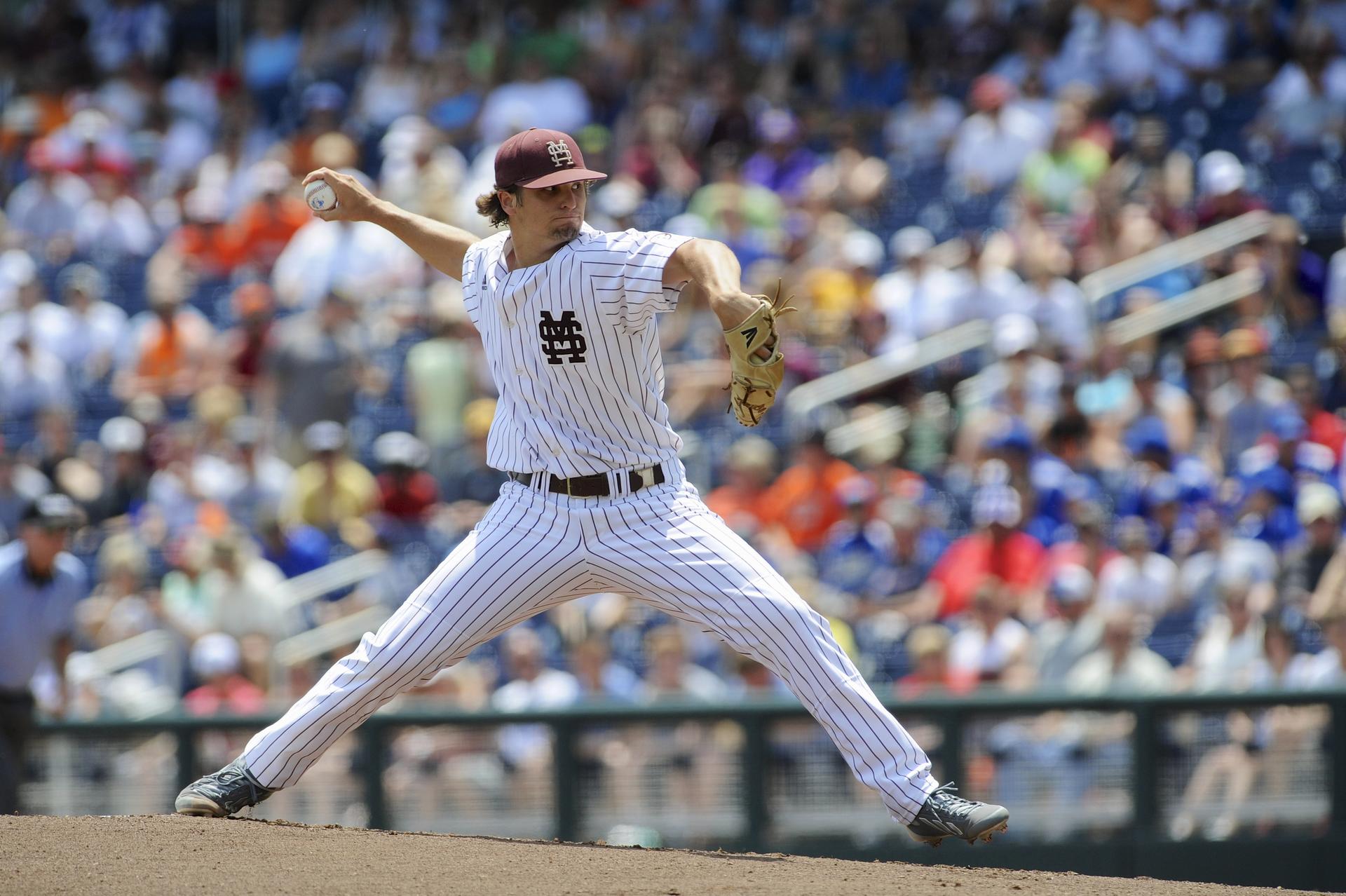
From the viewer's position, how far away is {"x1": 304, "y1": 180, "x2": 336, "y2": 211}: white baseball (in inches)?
184

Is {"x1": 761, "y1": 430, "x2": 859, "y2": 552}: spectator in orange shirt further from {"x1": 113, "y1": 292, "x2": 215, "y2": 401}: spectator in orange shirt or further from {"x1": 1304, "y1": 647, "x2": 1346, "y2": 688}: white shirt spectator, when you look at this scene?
{"x1": 113, "y1": 292, "x2": 215, "y2": 401}: spectator in orange shirt

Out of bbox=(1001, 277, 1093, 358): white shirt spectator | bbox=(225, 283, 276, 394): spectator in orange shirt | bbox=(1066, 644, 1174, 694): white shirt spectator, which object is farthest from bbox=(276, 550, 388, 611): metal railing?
bbox=(1001, 277, 1093, 358): white shirt spectator

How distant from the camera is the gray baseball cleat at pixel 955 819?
162 inches

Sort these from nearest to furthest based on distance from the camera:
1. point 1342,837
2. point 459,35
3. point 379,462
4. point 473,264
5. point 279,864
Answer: point 279,864, point 473,264, point 1342,837, point 379,462, point 459,35

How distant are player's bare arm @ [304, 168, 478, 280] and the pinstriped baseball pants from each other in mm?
695

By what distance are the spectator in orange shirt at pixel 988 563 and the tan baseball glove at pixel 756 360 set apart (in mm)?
4137

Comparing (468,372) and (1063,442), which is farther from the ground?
(468,372)

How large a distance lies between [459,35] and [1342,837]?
8.14m

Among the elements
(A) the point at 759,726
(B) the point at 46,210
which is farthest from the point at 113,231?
Result: (A) the point at 759,726

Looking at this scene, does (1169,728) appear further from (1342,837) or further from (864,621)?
(864,621)

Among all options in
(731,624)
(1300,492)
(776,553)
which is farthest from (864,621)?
(731,624)

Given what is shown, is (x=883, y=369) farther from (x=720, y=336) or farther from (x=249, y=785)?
(x=249, y=785)

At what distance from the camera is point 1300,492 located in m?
7.95

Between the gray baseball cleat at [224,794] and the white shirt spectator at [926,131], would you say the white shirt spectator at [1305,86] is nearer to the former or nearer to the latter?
the white shirt spectator at [926,131]
